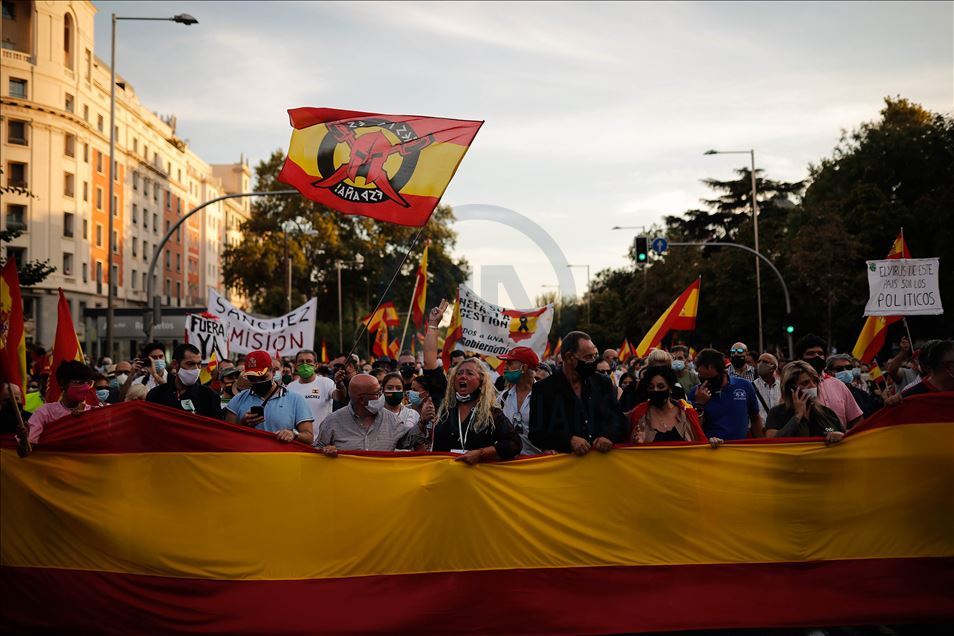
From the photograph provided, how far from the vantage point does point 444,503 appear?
594 centimetres

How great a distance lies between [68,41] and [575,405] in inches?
2350

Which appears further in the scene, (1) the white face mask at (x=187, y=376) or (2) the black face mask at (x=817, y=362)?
(2) the black face mask at (x=817, y=362)

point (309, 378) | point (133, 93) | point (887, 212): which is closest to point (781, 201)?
point (887, 212)

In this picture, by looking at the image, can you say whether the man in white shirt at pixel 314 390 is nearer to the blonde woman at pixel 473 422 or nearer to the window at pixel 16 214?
the blonde woman at pixel 473 422

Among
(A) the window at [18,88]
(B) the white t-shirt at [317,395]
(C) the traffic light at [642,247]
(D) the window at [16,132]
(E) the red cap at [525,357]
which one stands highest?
(A) the window at [18,88]

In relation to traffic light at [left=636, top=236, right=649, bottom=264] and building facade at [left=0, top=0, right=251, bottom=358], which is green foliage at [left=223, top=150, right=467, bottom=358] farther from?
traffic light at [left=636, top=236, right=649, bottom=264]

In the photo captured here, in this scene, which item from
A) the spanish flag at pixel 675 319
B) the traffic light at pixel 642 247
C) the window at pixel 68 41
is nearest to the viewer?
the spanish flag at pixel 675 319

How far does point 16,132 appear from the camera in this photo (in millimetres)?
54625

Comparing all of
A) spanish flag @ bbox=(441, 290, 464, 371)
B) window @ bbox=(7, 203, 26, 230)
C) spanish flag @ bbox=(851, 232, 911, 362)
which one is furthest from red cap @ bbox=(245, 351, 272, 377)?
window @ bbox=(7, 203, 26, 230)

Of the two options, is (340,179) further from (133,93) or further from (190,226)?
(190,226)

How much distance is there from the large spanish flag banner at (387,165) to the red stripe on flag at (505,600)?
3869 millimetres

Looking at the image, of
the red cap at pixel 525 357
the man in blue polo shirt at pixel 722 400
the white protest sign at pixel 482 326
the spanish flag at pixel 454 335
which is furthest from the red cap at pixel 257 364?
the spanish flag at pixel 454 335

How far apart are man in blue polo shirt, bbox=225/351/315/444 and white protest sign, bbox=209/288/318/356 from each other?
7.57m

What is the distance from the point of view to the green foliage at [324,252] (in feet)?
196
